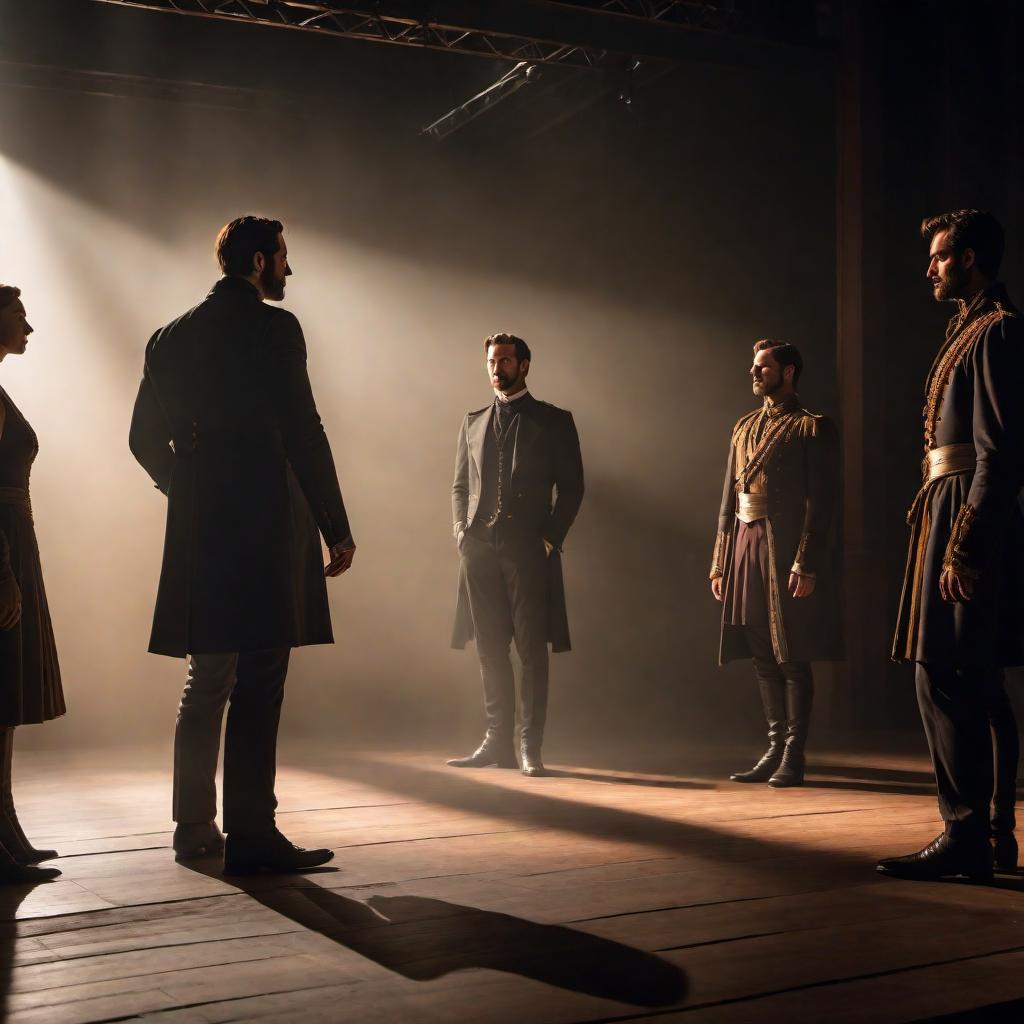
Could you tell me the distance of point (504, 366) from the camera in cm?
484

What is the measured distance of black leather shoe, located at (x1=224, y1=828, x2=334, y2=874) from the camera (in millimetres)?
2902

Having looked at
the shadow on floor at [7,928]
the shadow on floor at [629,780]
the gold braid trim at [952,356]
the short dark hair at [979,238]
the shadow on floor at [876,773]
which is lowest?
the shadow on floor at [629,780]

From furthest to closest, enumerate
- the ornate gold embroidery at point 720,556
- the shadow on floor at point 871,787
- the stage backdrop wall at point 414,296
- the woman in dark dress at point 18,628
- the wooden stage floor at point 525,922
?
the stage backdrop wall at point 414,296, the ornate gold embroidery at point 720,556, the shadow on floor at point 871,787, the woman in dark dress at point 18,628, the wooden stage floor at point 525,922

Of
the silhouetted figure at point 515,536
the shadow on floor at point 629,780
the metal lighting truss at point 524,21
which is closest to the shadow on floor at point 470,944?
the shadow on floor at point 629,780

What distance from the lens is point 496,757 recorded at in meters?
4.88

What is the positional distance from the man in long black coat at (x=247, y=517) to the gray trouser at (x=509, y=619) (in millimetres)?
1863

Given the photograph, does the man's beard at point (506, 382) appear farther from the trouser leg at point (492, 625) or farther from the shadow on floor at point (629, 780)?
the shadow on floor at point (629, 780)

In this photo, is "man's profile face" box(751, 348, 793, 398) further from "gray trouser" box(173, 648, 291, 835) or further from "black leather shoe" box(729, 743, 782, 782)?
"gray trouser" box(173, 648, 291, 835)

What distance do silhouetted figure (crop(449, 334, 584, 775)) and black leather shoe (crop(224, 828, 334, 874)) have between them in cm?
186

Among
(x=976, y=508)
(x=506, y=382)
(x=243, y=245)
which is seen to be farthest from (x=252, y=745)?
(x=506, y=382)

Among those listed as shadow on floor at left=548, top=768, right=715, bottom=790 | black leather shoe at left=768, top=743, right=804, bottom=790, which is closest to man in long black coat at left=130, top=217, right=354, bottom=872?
shadow on floor at left=548, top=768, right=715, bottom=790

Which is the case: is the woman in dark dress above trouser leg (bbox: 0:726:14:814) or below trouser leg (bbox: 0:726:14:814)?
above

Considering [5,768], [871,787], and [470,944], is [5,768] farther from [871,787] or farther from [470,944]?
[871,787]

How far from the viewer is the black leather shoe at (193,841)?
3121 millimetres
